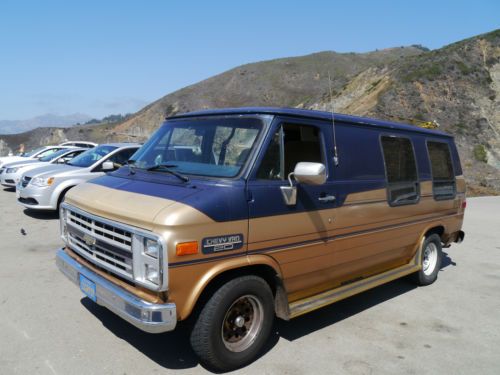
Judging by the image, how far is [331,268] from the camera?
4.83 meters

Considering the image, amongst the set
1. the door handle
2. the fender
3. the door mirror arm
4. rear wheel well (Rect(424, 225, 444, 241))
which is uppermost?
the door mirror arm

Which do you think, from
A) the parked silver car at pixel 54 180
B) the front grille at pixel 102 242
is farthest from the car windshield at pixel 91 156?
the front grille at pixel 102 242

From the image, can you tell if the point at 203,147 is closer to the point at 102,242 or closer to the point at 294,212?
the point at 294,212

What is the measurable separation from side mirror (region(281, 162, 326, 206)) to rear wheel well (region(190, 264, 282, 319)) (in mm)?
673

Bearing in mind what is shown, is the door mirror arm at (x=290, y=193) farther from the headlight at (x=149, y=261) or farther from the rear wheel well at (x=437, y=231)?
the rear wheel well at (x=437, y=231)

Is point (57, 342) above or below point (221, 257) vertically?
below

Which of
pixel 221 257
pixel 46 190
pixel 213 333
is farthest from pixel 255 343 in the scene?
pixel 46 190

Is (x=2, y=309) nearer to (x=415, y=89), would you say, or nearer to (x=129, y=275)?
(x=129, y=275)

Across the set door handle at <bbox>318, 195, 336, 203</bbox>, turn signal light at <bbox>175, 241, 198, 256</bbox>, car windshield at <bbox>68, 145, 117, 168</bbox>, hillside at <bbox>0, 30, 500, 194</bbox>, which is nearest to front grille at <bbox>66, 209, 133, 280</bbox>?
turn signal light at <bbox>175, 241, 198, 256</bbox>

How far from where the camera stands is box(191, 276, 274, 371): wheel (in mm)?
3717

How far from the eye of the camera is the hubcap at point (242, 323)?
402 centimetres

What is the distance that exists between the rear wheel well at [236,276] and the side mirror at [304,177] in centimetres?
67

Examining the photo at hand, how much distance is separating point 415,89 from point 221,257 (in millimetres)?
26740

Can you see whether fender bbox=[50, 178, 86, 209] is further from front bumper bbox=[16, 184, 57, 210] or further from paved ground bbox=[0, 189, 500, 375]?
paved ground bbox=[0, 189, 500, 375]
